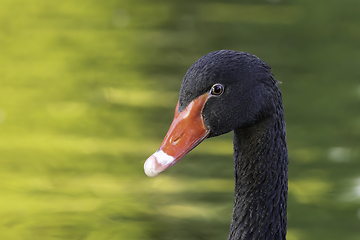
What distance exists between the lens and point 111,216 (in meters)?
4.45

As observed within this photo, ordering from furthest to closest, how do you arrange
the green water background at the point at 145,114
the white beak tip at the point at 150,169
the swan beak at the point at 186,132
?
the green water background at the point at 145,114, the swan beak at the point at 186,132, the white beak tip at the point at 150,169

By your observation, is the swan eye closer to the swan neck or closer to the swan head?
the swan head

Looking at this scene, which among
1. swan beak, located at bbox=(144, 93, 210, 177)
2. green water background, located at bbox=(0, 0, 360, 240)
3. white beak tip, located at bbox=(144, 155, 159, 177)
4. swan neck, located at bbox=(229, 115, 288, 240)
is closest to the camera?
white beak tip, located at bbox=(144, 155, 159, 177)

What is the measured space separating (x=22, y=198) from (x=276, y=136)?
259 cm

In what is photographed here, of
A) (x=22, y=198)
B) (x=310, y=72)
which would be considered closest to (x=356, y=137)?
(x=310, y=72)

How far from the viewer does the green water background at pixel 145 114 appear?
4.48 meters

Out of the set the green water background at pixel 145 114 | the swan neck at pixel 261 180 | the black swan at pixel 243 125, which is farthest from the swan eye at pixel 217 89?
the green water background at pixel 145 114

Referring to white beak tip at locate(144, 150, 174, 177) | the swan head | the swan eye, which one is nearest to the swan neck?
the swan head

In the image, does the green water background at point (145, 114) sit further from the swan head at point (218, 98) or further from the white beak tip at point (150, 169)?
the white beak tip at point (150, 169)

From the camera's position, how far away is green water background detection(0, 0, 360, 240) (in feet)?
14.7

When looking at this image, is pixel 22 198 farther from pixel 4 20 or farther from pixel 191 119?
pixel 4 20

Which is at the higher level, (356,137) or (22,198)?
(356,137)

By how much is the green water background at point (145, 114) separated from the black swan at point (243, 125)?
52.6 inches

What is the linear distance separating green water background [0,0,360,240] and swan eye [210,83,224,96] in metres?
1.81
